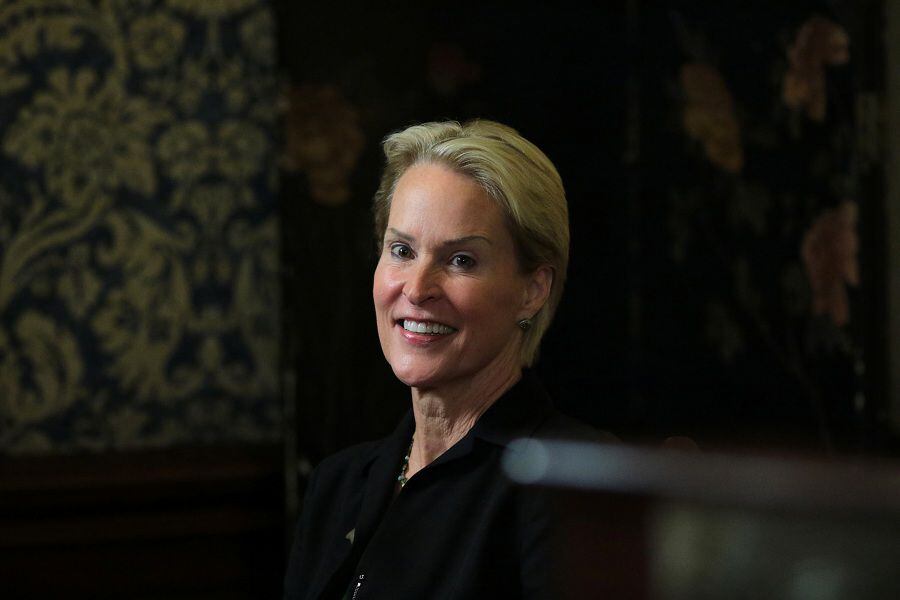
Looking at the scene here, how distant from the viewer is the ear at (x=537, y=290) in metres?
1.42

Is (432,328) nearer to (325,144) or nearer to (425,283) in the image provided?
(425,283)

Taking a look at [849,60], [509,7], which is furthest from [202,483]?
[849,60]

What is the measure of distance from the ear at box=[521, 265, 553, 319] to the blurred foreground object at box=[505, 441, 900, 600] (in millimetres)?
1010

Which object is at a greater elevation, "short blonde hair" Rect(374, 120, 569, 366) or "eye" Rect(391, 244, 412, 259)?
"short blonde hair" Rect(374, 120, 569, 366)

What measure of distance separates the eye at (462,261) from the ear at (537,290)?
9cm

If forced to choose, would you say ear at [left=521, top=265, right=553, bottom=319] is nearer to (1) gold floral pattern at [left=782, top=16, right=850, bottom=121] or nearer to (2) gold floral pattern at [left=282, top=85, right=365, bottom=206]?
(2) gold floral pattern at [left=282, top=85, right=365, bottom=206]

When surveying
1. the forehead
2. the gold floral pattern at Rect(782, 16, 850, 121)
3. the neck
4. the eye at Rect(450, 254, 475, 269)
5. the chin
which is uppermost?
the gold floral pattern at Rect(782, 16, 850, 121)

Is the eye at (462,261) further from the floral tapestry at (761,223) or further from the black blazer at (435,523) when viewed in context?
the floral tapestry at (761,223)

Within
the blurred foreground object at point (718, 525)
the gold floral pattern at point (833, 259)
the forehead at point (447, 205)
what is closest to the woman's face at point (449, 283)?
the forehead at point (447, 205)

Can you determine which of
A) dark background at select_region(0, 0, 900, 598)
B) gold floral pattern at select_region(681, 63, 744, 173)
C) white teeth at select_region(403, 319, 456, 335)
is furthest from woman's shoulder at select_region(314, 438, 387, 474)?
gold floral pattern at select_region(681, 63, 744, 173)

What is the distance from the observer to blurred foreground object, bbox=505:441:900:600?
12.6 inches

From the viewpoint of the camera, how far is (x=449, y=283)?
1387mm

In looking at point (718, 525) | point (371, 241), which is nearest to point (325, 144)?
point (371, 241)

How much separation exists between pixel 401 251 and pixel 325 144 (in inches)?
45.5
